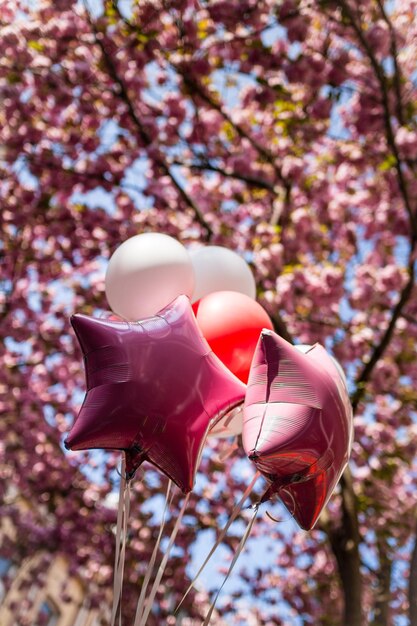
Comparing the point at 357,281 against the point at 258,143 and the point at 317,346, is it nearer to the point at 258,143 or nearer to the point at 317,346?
the point at 258,143

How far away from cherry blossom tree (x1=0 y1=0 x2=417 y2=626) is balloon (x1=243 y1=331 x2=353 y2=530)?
66.7 inches

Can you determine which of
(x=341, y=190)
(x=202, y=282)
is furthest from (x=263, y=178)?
(x=202, y=282)

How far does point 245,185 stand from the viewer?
5.68 metres

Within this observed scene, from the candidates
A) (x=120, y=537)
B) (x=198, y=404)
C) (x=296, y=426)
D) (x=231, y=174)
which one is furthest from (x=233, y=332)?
(x=231, y=174)

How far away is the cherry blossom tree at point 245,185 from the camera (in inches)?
166

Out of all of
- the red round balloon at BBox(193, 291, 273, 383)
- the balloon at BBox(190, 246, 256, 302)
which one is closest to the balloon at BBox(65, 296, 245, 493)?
the red round balloon at BBox(193, 291, 273, 383)

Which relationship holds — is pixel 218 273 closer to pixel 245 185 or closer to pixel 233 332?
pixel 233 332

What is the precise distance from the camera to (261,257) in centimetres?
443

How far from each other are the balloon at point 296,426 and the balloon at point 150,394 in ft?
0.51

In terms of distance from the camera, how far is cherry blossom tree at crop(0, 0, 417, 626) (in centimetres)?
421

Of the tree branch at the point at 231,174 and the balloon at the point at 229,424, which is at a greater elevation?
the tree branch at the point at 231,174

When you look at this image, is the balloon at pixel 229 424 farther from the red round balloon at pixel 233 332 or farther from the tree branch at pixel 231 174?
the tree branch at pixel 231 174

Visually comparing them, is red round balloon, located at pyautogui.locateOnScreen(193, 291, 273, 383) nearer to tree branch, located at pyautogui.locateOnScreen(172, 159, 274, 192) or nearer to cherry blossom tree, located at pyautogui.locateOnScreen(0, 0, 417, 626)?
cherry blossom tree, located at pyautogui.locateOnScreen(0, 0, 417, 626)

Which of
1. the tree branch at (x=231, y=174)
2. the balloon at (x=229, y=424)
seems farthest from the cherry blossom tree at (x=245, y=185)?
the balloon at (x=229, y=424)
